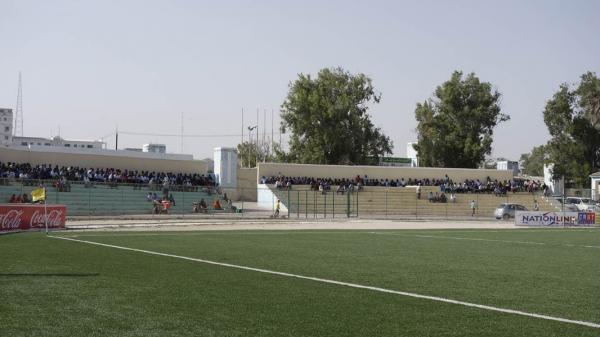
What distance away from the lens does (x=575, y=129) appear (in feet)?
275

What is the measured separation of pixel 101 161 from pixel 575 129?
2093 inches

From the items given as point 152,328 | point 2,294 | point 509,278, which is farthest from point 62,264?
point 509,278

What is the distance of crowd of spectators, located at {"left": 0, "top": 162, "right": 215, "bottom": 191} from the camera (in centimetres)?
4748

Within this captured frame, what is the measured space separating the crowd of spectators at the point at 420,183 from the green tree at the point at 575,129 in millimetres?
11723

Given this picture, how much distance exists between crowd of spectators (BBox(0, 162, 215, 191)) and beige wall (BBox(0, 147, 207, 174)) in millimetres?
1146

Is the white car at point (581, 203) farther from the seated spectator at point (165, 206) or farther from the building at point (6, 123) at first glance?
the building at point (6, 123)

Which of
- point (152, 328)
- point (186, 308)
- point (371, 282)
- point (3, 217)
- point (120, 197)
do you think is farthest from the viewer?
point (120, 197)

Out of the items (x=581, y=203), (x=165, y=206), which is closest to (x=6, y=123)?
(x=165, y=206)

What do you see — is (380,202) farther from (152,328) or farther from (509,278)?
(152,328)

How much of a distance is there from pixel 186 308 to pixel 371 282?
4.00 m

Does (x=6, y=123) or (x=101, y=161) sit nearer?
(x=101, y=161)

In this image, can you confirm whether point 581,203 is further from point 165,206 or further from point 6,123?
point 6,123

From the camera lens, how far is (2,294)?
10.0m

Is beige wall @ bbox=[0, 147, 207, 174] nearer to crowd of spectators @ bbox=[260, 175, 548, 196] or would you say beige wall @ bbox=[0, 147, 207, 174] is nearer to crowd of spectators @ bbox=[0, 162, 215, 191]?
crowd of spectators @ bbox=[0, 162, 215, 191]
